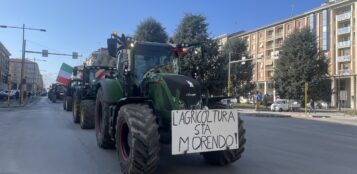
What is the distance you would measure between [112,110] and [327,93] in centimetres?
4532

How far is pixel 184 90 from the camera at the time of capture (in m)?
6.63

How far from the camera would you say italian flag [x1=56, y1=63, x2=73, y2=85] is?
27.1 m

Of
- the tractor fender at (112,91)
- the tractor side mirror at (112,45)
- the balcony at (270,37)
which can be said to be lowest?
the tractor fender at (112,91)

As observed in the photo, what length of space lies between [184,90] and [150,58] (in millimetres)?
1439

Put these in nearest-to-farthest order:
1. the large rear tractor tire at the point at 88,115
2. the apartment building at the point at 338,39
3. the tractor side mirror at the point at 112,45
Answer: the tractor side mirror at the point at 112,45 < the large rear tractor tire at the point at 88,115 < the apartment building at the point at 338,39

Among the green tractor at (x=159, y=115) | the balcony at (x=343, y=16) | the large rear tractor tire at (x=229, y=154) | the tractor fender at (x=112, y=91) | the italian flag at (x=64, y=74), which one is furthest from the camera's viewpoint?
the balcony at (x=343, y=16)

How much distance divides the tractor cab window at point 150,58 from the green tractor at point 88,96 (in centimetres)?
290

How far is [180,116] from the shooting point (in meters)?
5.86

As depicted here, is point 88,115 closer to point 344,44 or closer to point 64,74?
point 64,74

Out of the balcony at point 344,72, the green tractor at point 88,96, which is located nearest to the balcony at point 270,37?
the balcony at point 344,72

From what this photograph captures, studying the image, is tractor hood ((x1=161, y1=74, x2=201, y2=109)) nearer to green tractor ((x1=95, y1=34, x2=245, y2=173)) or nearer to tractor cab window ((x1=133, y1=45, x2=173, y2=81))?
green tractor ((x1=95, y1=34, x2=245, y2=173))

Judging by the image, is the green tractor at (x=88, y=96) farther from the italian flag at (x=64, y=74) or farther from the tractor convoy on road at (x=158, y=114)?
the italian flag at (x=64, y=74)

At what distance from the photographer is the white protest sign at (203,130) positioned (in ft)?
19.2

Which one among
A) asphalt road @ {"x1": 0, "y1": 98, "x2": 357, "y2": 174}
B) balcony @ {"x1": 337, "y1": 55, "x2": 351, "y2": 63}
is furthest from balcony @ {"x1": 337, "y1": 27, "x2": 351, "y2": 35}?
asphalt road @ {"x1": 0, "y1": 98, "x2": 357, "y2": 174}
